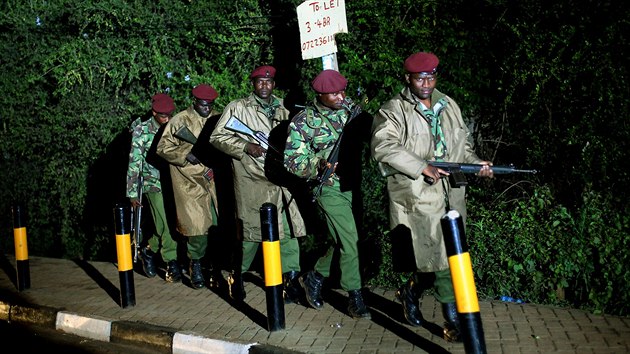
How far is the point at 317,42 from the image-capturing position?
6.85 metres

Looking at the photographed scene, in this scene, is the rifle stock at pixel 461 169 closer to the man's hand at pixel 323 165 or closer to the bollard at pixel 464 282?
the bollard at pixel 464 282

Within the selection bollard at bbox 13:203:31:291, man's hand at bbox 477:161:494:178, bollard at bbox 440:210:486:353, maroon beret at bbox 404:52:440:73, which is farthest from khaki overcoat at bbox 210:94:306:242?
bollard at bbox 13:203:31:291

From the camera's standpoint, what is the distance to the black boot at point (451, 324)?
5.14 m

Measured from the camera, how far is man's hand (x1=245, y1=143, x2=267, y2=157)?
6.59 meters

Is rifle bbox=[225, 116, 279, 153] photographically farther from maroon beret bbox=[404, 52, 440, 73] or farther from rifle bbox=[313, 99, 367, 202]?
maroon beret bbox=[404, 52, 440, 73]

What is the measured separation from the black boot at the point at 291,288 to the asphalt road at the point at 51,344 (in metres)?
1.31

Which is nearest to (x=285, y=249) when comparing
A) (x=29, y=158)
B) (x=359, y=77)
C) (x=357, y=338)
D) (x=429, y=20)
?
(x=357, y=338)

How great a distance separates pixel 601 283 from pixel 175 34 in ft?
21.9

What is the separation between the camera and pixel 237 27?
9531 mm

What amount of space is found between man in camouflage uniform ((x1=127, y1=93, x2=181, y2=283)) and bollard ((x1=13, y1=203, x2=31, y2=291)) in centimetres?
119

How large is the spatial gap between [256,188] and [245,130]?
575mm

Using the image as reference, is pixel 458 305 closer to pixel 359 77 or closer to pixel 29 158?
pixel 359 77

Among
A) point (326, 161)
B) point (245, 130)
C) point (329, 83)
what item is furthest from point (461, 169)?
point (245, 130)

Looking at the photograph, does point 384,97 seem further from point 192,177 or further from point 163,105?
point 163,105
